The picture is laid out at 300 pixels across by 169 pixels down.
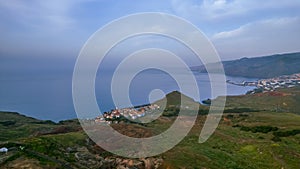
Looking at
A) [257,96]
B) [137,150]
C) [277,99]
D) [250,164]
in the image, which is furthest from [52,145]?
[257,96]

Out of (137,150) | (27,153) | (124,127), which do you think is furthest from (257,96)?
(27,153)

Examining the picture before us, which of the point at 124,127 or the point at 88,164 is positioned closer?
the point at 88,164

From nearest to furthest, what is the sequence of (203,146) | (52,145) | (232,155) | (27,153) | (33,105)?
(27,153) < (52,145) < (232,155) < (203,146) < (33,105)

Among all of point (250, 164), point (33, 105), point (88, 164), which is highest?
point (33, 105)

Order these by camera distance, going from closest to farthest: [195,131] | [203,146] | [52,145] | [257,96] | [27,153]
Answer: [27,153] → [52,145] → [203,146] → [195,131] → [257,96]

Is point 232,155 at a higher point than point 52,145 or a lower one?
lower

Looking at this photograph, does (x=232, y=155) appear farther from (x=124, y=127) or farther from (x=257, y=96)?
(x=257, y=96)

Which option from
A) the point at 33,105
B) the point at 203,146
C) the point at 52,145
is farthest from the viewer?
the point at 33,105

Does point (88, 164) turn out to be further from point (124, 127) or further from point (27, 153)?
point (124, 127)

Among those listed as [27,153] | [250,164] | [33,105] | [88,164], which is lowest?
[250,164]
